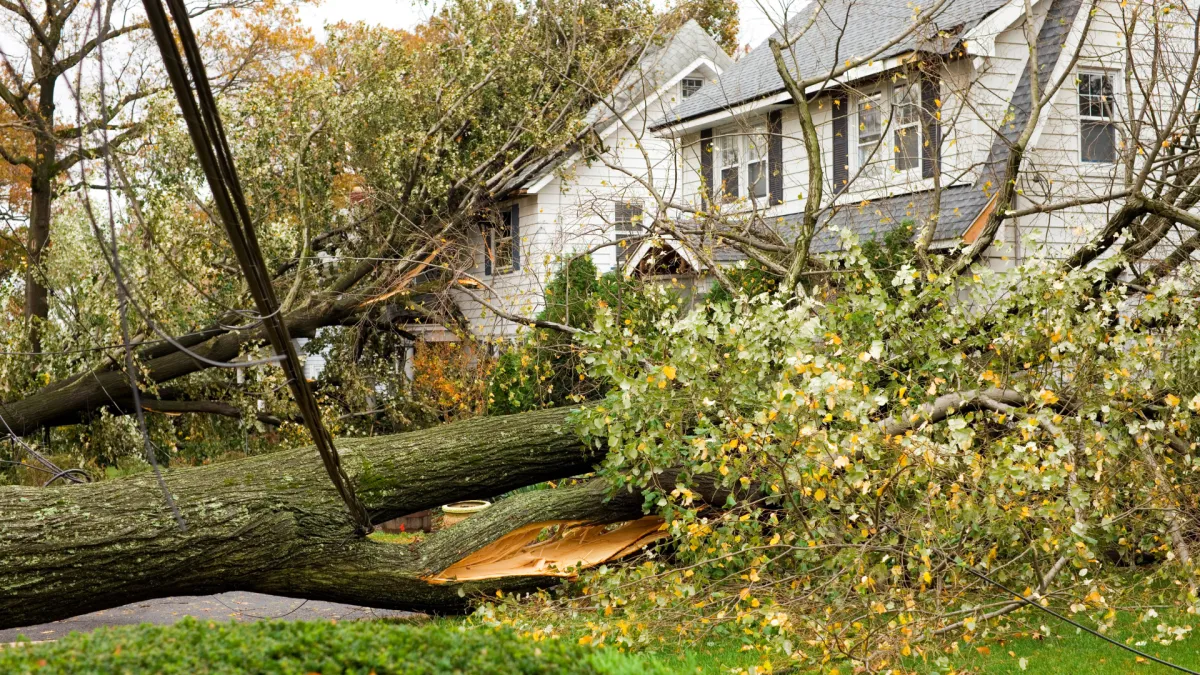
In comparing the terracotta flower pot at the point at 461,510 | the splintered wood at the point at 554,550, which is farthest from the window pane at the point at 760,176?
the splintered wood at the point at 554,550

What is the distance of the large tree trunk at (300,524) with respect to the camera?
6.11 metres

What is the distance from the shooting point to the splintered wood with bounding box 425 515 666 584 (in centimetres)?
809

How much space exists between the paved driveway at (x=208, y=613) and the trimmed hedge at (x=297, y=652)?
571cm

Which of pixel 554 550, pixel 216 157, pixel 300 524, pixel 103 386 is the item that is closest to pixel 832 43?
pixel 554 550

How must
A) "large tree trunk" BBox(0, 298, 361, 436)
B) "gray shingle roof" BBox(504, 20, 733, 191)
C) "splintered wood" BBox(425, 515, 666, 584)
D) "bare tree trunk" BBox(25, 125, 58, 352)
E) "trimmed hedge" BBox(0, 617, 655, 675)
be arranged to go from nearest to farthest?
1. "trimmed hedge" BBox(0, 617, 655, 675)
2. "splintered wood" BBox(425, 515, 666, 584)
3. "large tree trunk" BBox(0, 298, 361, 436)
4. "bare tree trunk" BBox(25, 125, 58, 352)
5. "gray shingle roof" BBox(504, 20, 733, 191)

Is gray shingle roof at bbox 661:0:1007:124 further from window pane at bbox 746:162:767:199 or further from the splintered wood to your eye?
the splintered wood

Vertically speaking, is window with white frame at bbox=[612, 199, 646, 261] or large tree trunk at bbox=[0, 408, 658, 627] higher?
window with white frame at bbox=[612, 199, 646, 261]

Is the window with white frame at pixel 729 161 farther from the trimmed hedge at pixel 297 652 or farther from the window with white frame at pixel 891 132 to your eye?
the trimmed hedge at pixel 297 652

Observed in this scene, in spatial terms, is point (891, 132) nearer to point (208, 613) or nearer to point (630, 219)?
point (630, 219)

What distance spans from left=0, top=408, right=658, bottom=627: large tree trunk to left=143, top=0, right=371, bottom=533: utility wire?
2.37 meters

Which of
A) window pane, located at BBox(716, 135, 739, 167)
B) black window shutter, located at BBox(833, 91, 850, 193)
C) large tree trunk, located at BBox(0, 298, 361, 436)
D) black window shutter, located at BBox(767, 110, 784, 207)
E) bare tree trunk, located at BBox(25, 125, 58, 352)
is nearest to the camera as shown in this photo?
large tree trunk, located at BBox(0, 298, 361, 436)

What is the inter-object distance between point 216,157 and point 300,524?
160 inches

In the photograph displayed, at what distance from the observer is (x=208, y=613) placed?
10.2 metres

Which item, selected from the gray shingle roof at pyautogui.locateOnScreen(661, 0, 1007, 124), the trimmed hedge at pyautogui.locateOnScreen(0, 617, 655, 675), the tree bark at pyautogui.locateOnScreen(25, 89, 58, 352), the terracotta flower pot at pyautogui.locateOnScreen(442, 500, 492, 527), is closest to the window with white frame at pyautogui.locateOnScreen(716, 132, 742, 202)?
the gray shingle roof at pyautogui.locateOnScreen(661, 0, 1007, 124)
